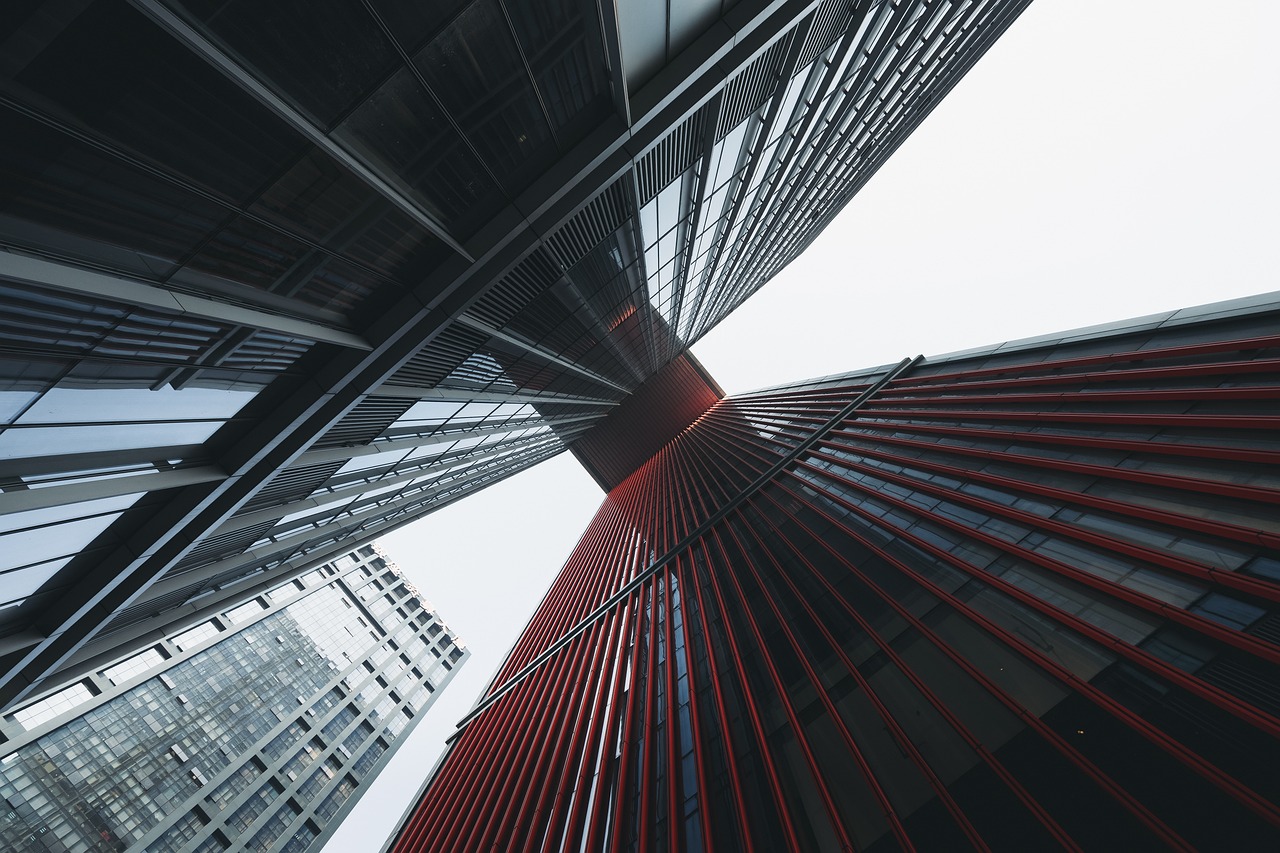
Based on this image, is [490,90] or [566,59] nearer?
[490,90]

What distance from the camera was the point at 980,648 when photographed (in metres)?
10.6

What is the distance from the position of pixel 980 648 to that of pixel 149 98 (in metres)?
14.7

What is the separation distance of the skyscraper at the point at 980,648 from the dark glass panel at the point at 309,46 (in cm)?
1286

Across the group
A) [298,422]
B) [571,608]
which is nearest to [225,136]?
[298,422]

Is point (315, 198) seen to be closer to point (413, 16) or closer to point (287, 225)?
point (287, 225)

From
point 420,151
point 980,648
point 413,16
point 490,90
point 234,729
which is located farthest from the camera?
point 234,729

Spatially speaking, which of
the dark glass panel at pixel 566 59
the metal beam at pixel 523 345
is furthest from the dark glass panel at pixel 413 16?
the metal beam at pixel 523 345

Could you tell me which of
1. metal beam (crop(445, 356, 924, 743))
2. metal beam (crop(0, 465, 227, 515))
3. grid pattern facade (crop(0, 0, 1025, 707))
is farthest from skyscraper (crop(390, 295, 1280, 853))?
metal beam (crop(0, 465, 227, 515))

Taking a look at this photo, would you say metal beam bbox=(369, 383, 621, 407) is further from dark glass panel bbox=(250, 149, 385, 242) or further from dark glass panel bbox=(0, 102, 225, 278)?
dark glass panel bbox=(0, 102, 225, 278)

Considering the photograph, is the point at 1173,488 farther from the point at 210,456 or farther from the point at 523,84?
the point at 210,456

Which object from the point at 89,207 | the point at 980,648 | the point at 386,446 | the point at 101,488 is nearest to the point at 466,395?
the point at 386,446

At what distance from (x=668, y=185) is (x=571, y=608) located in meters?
27.8

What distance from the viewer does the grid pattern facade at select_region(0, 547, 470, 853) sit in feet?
116

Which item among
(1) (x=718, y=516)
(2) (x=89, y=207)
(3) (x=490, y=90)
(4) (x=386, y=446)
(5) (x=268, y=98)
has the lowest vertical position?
(1) (x=718, y=516)
